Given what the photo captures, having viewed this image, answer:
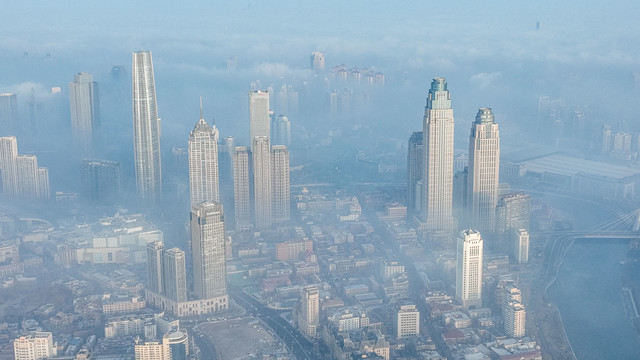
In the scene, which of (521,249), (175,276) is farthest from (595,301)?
(175,276)

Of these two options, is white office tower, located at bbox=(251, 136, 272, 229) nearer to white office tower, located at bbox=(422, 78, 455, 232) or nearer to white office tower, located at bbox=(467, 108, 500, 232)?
white office tower, located at bbox=(422, 78, 455, 232)

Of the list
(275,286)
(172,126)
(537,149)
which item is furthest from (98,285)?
(537,149)

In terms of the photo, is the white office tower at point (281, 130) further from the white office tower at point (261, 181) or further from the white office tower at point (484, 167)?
the white office tower at point (484, 167)

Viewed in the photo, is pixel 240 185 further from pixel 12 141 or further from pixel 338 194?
pixel 12 141

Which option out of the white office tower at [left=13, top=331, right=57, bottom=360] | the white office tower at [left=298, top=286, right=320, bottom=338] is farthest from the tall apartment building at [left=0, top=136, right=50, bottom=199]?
the white office tower at [left=298, top=286, right=320, bottom=338]

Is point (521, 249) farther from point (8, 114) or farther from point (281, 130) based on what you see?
point (8, 114)
